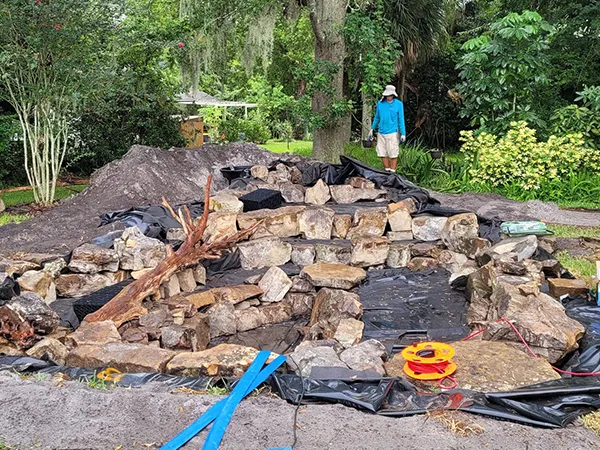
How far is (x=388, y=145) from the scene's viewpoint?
36.0 feet

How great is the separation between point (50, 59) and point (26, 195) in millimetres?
3163

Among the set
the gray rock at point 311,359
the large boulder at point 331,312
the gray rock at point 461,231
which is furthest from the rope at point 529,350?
the gray rock at point 461,231

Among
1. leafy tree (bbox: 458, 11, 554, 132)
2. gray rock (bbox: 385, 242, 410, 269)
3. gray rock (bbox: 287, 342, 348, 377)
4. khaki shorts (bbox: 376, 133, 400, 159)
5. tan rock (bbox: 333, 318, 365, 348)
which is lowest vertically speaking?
tan rock (bbox: 333, 318, 365, 348)

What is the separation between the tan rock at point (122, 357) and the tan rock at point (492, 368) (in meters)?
1.58

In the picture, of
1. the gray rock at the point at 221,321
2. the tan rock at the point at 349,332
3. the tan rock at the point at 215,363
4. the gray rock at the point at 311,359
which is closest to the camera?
the tan rock at the point at 215,363

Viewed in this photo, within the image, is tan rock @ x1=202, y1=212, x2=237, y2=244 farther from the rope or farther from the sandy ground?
the sandy ground

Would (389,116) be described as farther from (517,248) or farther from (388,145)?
(517,248)

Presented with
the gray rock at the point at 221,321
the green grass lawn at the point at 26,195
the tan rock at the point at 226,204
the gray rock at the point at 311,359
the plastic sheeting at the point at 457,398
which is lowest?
the gray rock at the point at 221,321

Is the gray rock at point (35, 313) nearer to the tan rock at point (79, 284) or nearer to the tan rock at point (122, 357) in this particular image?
the tan rock at point (122, 357)

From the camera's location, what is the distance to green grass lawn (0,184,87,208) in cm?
1084

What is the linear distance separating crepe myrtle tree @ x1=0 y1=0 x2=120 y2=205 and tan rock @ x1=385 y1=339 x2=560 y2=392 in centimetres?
706

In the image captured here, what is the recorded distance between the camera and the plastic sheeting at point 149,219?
7.73 metres

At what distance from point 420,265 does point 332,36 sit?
6.35 m

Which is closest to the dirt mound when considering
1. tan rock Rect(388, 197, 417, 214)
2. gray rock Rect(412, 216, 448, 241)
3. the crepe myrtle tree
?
the crepe myrtle tree
